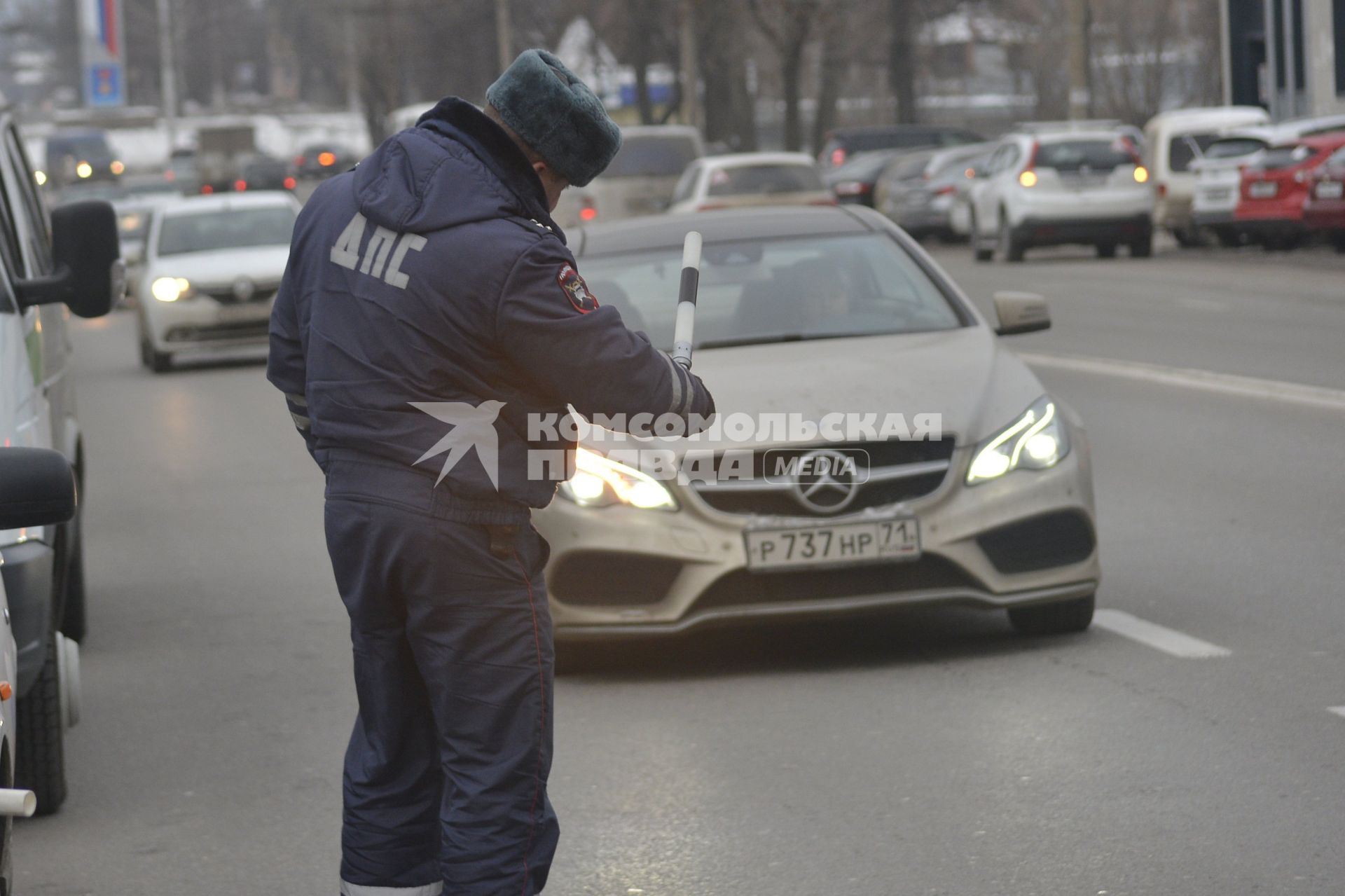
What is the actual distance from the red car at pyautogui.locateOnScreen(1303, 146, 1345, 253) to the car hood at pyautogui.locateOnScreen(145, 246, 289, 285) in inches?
456

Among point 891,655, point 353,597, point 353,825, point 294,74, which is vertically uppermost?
point 294,74

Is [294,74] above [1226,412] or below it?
above

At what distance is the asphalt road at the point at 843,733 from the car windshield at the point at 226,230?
1114 cm

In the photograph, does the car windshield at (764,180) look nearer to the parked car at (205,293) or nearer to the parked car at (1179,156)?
the parked car at (1179,156)

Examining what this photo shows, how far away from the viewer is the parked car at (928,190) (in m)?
35.9

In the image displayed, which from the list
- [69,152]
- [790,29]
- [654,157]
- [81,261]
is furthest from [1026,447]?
[69,152]

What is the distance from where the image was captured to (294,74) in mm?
148375

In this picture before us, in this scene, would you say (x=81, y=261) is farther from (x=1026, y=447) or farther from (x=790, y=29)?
(x=790, y=29)

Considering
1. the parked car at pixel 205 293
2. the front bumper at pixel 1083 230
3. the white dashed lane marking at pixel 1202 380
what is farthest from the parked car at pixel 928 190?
the white dashed lane marking at pixel 1202 380

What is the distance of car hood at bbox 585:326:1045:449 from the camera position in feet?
22.3

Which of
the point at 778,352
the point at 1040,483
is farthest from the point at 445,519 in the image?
the point at 778,352

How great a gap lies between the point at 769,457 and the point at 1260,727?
5.39 ft

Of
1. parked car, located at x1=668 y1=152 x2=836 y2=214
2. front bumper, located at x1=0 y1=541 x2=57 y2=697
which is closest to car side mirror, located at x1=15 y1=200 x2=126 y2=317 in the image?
front bumper, located at x1=0 y1=541 x2=57 y2=697

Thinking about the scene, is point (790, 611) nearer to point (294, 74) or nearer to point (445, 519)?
point (445, 519)
